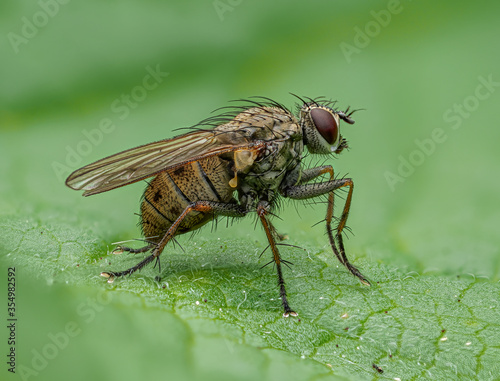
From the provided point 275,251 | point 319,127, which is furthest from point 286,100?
point 275,251

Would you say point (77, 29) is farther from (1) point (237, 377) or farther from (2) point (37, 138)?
(1) point (237, 377)

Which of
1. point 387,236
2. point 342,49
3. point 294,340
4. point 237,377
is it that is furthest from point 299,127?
point 237,377

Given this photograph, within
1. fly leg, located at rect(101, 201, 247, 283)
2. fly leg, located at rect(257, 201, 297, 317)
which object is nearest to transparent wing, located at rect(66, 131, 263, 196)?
fly leg, located at rect(101, 201, 247, 283)

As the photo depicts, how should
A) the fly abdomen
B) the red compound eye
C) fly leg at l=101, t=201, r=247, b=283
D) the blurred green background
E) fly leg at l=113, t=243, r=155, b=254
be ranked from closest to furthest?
fly leg at l=101, t=201, r=247, b=283
the fly abdomen
fly leg at l=113, t=243, r=155, b=254
the red compound eye
the blurred green background

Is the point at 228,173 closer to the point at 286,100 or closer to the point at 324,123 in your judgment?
the point at 324,123

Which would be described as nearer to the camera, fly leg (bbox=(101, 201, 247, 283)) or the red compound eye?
fly leg (bbox=(101, 201, 247, 283))

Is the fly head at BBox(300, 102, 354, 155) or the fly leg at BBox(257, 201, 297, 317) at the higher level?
the fly head at BBox(300, 102, 354, 155)

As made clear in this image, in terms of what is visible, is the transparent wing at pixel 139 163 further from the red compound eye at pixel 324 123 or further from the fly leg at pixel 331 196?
the red compound eye at pixel 324 123

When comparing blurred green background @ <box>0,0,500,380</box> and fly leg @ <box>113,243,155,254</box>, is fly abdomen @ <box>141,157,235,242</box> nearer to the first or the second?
fly leg @ <box>113,243,155,254</box>
